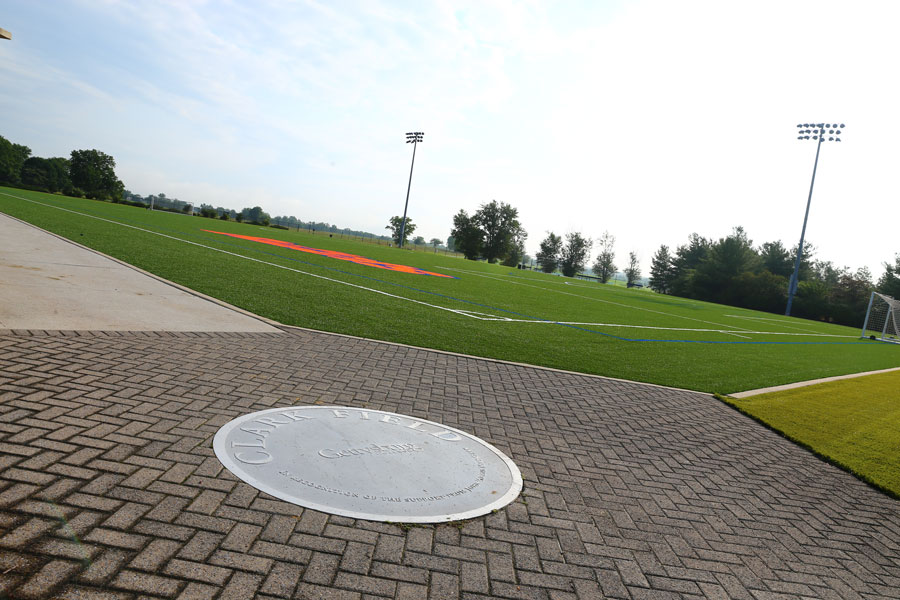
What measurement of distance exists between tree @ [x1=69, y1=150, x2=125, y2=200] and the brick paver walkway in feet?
402

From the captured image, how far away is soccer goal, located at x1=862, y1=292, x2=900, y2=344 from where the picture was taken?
2618 cm

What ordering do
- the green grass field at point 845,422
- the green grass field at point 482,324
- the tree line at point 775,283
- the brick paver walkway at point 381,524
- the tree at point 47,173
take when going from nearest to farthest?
the brick paver walkway at point 381,524, the green grass field at point 845,422, the green grass field at point 482,324, the tree line at point 775,283, the tree at point 47,173

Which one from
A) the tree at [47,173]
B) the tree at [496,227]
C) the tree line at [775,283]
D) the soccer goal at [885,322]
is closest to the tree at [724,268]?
the tree line at [775,283]

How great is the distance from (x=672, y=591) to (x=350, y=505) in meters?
1.92

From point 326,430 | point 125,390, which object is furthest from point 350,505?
point 125,390

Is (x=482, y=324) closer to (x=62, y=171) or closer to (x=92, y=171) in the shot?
(x=92, y=171)

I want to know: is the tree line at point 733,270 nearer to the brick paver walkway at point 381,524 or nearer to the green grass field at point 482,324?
the green grass field at point 482,324

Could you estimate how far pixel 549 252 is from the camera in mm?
110938

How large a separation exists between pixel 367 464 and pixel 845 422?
701 centimetres

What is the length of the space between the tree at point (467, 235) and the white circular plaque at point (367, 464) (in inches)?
4266

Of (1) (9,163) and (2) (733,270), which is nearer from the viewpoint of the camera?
(2) (733,270)

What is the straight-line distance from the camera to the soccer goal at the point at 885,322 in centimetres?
2618

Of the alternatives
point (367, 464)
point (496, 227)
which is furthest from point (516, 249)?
point (367, 464)

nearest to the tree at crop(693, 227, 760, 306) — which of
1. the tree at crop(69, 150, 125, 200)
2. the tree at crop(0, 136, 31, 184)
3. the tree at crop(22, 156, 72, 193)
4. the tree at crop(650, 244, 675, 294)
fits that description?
the tree at crop(650, 244, 675, 294)
